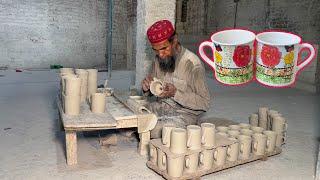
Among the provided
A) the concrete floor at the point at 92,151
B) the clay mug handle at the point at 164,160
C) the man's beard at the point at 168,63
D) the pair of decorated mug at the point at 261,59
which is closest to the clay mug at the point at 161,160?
the clay mug handle at the point at 164,160

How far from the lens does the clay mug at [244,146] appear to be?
2477mm

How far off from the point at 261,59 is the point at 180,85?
1361 millimetres

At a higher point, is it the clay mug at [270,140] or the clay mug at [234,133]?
the clay mug at [234,133]

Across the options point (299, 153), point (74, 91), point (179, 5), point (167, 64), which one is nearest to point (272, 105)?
point (299, 153)

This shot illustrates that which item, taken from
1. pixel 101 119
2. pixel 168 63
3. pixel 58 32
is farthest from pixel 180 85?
pixel 58 32

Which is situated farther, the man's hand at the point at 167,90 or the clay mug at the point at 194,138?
the man's hand at the point at 167,90

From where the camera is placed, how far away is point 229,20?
1005 cm

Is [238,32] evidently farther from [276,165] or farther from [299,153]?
[299,153]

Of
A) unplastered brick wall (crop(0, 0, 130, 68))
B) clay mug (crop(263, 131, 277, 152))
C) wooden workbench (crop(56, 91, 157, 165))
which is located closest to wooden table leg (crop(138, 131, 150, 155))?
wooden workbench (crop(56, 91, 157, 165))

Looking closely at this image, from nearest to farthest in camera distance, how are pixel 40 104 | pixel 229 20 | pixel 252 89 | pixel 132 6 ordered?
pixel 40 104
pixel 252 89
pixel 229 20
pixel 132 6

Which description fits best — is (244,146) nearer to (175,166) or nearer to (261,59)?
(175,166)

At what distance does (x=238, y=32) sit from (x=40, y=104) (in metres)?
3.89

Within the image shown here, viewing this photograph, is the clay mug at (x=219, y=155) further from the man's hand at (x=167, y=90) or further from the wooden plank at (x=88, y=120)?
the wooden plank at (x=88, y=120)

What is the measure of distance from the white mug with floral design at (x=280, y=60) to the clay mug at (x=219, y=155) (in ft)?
3.38
